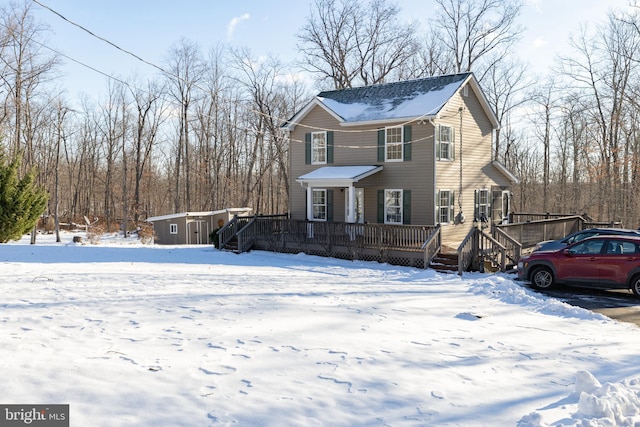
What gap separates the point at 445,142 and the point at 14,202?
68.0ft

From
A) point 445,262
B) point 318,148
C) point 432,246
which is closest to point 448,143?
point 318,148

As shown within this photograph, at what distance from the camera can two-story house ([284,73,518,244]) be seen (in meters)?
20.1

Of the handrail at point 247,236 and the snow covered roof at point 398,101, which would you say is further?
the handrail at point 247,236

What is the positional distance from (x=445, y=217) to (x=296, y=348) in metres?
15.6

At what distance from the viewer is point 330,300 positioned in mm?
10031

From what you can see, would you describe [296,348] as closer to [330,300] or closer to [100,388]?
[100,388]

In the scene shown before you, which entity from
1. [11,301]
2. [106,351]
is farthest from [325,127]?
[106,351]

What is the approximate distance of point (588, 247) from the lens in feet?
41.3

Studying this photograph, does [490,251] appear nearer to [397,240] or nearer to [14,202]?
[397,240]

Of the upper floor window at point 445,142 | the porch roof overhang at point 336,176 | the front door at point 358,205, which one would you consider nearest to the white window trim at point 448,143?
the upper floor window at point 445,142

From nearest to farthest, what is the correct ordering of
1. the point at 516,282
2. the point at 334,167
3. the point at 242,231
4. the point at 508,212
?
1. the point at 516,282
2. the point at 242,231
3. the point at 334,167
4. the point at 508,212

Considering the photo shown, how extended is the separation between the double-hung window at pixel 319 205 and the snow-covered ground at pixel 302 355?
10.9 meters

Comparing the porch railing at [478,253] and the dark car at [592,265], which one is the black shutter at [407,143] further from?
the dark car at [592,265]

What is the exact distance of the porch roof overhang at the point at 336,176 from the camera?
19969mm
